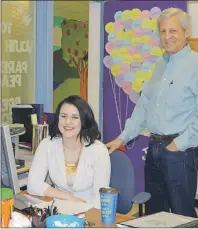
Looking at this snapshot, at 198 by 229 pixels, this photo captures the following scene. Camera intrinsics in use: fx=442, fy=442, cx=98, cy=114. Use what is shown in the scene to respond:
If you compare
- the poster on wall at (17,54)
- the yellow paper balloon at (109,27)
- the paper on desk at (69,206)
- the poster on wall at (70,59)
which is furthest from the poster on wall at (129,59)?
the paper on desk at (69,206)

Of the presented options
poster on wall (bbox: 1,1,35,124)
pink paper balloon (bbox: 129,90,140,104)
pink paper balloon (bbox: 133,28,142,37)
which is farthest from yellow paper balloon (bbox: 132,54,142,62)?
poster on wall (bbox: 1,1,35,124)

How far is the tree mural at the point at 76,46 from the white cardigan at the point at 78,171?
3.67 m

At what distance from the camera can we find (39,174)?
2564 mm

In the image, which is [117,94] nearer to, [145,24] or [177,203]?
[145,24]

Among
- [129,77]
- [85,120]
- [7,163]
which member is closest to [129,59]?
[129,77]

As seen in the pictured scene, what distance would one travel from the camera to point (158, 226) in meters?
1.65

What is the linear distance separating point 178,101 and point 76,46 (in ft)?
13.3

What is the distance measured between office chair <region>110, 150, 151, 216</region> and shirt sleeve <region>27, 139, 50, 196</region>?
1.30 ft

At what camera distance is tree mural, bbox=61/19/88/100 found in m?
6.27

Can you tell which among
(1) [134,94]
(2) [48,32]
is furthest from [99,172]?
(2) [48,32]

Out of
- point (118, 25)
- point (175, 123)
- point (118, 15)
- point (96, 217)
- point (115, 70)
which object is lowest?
point (96, 217)

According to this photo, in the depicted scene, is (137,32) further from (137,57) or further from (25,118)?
(25,118)

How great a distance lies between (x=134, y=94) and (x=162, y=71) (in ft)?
6.05

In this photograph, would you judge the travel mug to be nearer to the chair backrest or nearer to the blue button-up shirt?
the chair backrest
